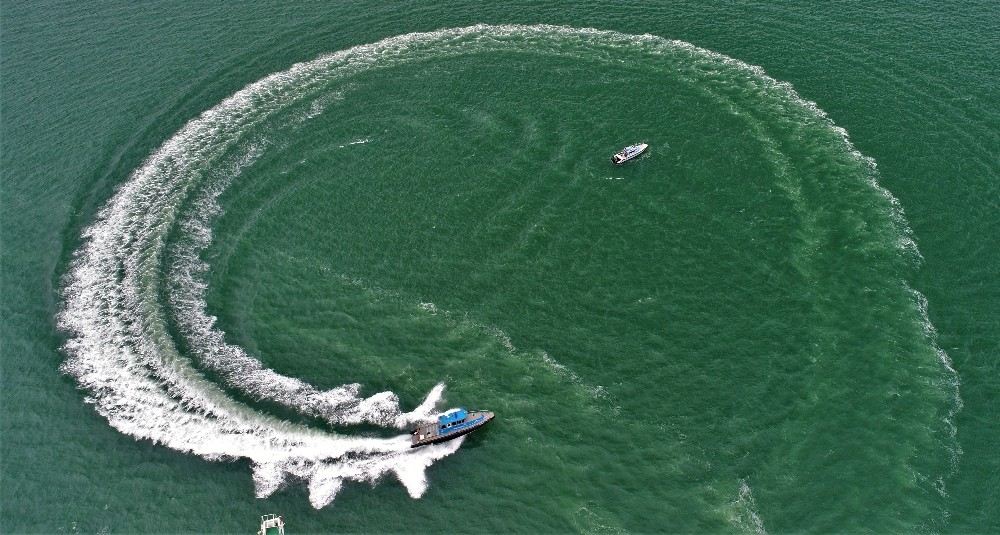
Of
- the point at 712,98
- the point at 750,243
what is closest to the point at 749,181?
the point at 750,243

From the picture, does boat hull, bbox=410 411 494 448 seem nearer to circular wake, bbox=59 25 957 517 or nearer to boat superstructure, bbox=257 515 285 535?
circular wake, bbox=59 25 957 517

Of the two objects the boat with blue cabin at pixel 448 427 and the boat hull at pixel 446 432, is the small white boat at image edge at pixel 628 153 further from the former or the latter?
the boat with blue cabin at pixel 448 427

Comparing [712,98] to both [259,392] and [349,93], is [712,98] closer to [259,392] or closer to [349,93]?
[349,93]

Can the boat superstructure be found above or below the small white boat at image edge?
below

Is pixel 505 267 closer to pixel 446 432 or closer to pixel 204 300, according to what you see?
pixel 446 432

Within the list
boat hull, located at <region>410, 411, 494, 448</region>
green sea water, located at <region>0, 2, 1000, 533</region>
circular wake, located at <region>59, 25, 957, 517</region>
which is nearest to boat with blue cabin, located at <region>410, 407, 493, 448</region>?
boat hull, located at <region>410, 411, 494, 448</region>

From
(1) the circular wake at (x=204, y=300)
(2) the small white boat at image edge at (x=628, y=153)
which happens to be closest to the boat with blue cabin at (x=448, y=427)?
(1) the circular wake at (x=204, y=300)
